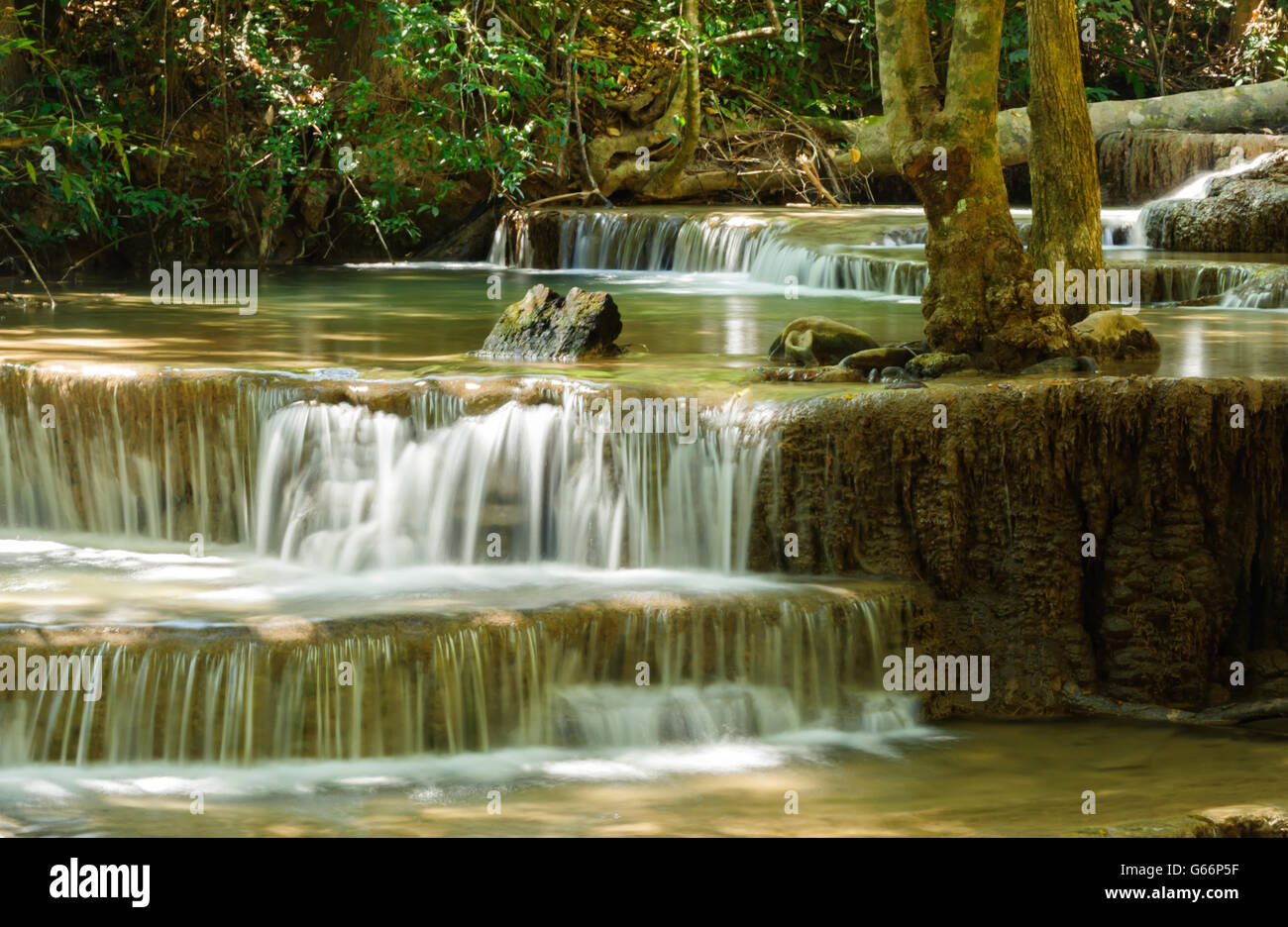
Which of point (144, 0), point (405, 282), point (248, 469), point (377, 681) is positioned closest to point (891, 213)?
point (405, 282)

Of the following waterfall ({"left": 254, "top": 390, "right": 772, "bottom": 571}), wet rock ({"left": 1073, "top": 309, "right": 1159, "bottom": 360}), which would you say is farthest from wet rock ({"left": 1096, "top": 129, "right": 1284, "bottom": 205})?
waterfall ({"left": 254, "top": 390, "right": 772, "bottom": 571})

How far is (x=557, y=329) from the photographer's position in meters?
9.45

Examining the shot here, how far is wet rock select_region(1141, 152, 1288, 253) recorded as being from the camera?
1352 cm

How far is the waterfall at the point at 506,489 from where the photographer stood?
7758mm

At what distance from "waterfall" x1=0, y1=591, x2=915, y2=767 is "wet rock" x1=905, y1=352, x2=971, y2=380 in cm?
147

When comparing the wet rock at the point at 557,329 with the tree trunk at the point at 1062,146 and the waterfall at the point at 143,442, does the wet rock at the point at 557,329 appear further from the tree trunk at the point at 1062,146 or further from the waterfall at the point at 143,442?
the tree trunk at the point at 1062,146

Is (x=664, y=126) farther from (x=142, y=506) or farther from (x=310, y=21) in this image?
(x=142, y=506)

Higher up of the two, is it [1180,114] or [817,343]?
[1180,114]

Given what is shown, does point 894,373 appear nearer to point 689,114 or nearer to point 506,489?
point 506,489

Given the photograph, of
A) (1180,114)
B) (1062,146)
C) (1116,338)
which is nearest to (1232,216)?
(1062,146)

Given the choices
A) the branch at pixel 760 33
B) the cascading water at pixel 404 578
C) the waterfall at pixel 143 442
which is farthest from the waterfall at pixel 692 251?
the waterfall at pixel 143 442

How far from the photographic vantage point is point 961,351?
8617 mm

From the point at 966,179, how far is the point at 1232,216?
6.06 metres

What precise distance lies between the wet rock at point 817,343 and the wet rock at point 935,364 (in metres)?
0.44
